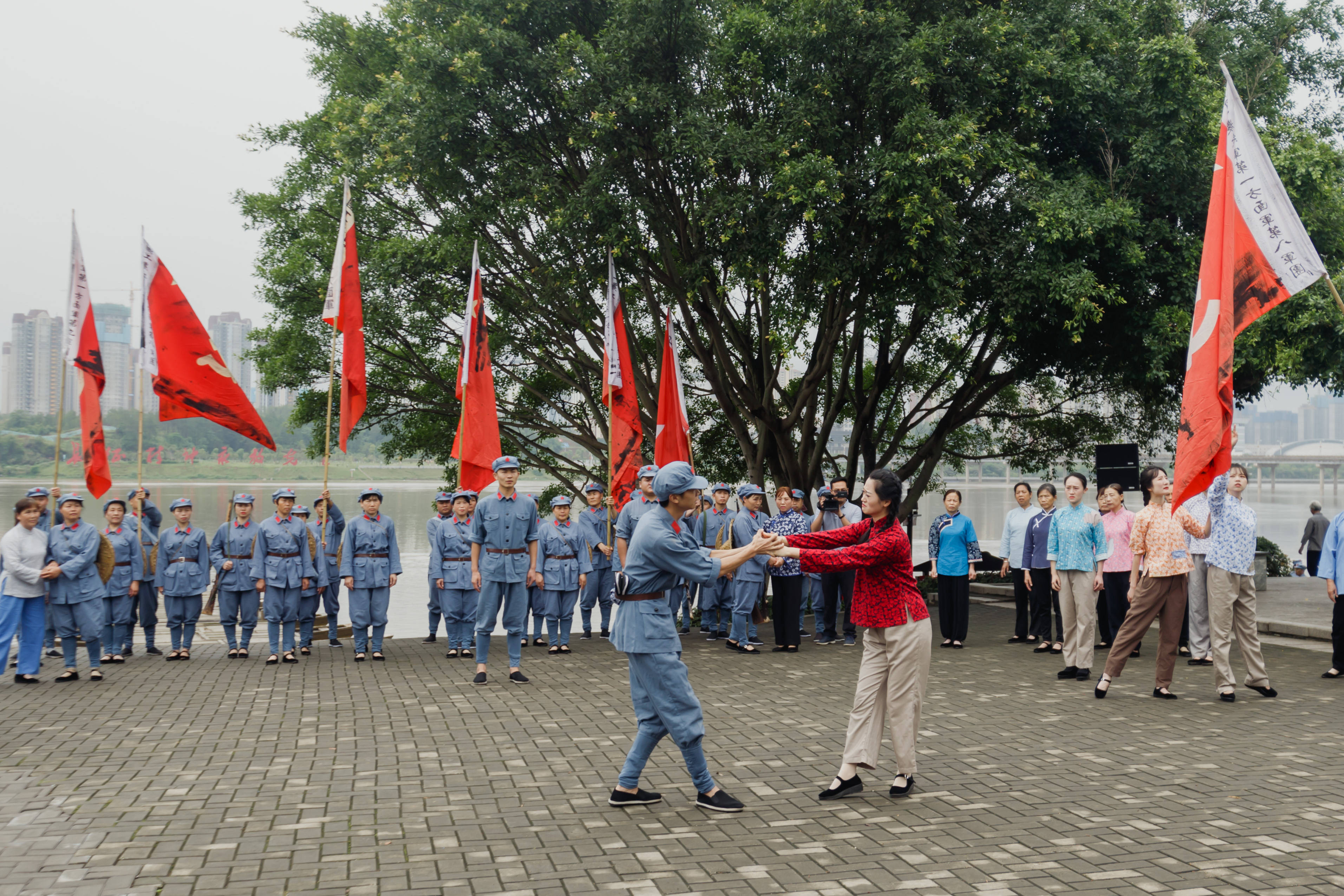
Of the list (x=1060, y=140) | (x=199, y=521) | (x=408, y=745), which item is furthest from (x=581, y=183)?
(x=199, y=521)

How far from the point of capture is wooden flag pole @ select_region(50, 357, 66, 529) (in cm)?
1048

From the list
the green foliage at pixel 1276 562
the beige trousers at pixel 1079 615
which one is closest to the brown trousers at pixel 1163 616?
the beige trousers at pixel 1079 615

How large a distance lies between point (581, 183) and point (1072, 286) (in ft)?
21.6

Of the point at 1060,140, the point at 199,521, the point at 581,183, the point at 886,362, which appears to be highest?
the point at 1060,140

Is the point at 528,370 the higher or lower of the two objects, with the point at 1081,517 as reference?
higher

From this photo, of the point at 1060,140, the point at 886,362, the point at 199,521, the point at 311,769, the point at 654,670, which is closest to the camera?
the point at 654,670

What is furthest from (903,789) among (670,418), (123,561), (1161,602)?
(123,561)

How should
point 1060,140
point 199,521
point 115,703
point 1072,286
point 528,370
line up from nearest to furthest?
point 115,703
point 1072,286
point 1060,140
point 528,370
point 199,521

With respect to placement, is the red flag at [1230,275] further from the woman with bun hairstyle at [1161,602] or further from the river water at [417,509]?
the river water at [417,509]

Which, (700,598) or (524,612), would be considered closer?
(524,612)

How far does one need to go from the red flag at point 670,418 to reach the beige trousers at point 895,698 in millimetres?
7921

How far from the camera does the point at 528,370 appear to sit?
73.8 ft

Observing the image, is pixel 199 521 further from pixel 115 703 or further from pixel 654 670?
pixel 654 670

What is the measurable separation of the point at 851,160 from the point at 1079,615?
6820 millimetres
